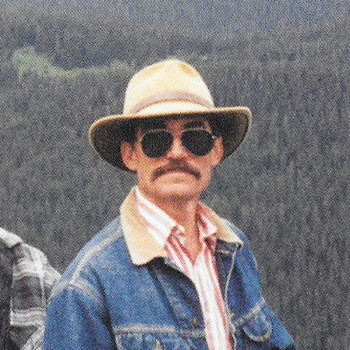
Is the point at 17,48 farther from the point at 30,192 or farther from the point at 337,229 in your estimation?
the point at 337,229

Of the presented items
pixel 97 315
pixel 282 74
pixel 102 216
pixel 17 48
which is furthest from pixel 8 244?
pixel 17 48

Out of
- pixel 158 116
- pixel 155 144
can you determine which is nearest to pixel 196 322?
pixel 155 144

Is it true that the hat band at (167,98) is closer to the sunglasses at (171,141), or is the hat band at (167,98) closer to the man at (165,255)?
the man at (165,255)

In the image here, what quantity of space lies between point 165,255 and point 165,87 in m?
0.70

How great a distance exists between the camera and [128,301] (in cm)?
313

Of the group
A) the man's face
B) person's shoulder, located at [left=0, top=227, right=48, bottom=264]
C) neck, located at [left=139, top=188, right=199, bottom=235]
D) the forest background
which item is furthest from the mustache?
the forest background

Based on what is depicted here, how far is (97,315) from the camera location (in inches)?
122

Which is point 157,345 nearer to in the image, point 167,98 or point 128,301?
point 128,301

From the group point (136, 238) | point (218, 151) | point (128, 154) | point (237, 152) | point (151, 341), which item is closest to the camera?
point (151, 341)

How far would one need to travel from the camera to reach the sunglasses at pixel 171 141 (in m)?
3.38

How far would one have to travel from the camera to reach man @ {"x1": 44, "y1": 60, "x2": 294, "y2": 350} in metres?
3.12

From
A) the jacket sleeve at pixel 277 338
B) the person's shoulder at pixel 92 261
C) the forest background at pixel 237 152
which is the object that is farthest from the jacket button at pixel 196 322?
the forest background at pixel 237 152

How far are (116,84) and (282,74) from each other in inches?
1270

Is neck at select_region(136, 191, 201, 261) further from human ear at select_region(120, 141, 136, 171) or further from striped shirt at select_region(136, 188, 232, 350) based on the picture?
human ear at select_region(120, 141, 136, 171)
